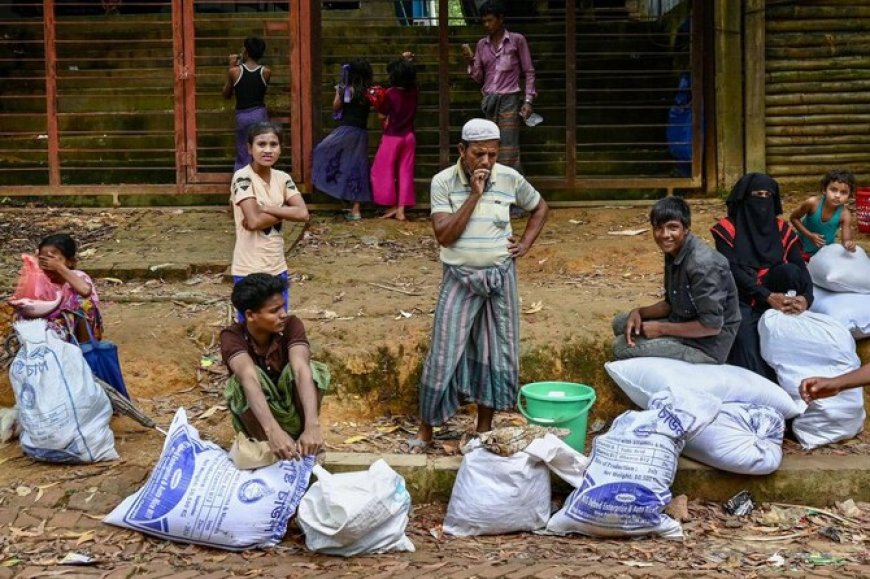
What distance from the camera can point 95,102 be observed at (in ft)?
38.7

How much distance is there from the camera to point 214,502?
16.1 feet

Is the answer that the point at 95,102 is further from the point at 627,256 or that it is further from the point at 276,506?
the point at 276,506

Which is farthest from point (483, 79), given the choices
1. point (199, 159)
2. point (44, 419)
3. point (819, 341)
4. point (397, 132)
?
point (44, 419)

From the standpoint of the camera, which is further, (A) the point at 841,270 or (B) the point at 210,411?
(A) the point at 841,270

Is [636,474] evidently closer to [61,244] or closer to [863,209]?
[61,244]

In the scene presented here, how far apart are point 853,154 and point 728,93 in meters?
A: 1.42

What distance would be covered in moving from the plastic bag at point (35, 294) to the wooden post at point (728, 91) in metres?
6.91

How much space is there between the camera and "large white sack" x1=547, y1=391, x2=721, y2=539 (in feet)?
16.8

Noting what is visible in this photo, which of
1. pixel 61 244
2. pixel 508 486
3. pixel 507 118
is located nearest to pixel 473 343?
pixel 508 486

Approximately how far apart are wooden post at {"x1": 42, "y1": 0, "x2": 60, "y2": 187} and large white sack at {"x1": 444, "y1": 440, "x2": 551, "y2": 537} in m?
6.85

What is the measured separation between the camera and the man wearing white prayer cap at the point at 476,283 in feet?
17.9

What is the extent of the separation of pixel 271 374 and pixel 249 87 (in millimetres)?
4846

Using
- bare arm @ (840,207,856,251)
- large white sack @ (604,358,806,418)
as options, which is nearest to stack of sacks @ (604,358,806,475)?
large white sack @ (604,358,806,418)

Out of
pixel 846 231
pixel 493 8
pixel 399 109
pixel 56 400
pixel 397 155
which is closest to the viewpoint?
pixel 56 400
